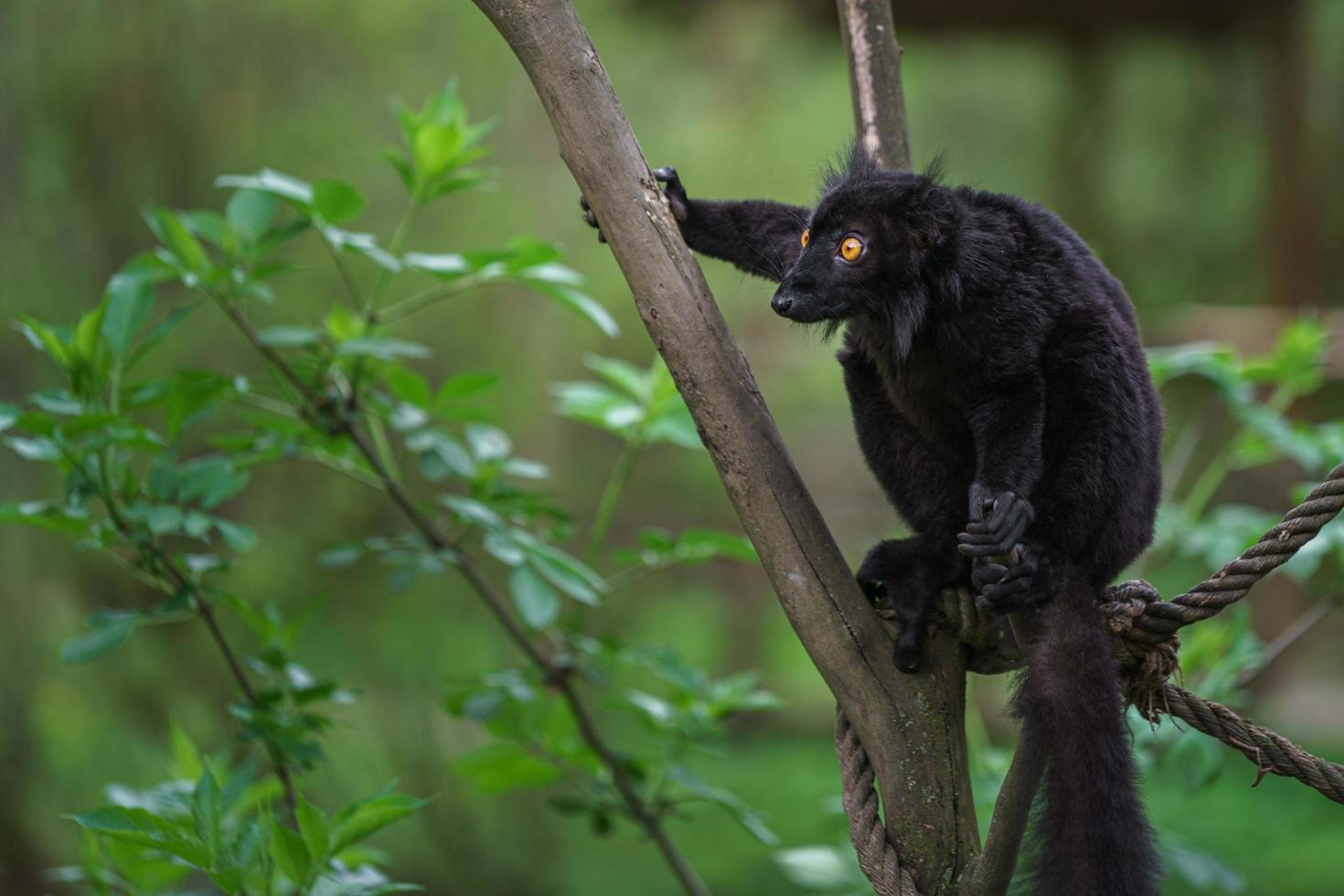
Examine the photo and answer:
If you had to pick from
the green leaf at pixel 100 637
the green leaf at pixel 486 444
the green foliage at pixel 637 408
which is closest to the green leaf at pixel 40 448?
the green leaf at pixel 100 637

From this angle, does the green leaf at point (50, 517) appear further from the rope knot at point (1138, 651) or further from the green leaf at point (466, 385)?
the rope knot at point (1138, 651)

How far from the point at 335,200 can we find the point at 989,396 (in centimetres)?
106

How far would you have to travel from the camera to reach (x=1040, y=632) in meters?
1.56

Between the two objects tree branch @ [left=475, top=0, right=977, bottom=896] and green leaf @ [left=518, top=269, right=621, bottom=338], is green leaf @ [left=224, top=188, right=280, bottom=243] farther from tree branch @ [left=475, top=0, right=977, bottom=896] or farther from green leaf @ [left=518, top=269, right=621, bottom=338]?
tree branch @ [left=475, top=0, right=977, bottom=896]

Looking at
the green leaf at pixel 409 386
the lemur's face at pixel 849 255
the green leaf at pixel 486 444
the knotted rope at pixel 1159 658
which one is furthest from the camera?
the green leaf at pixel 486 444

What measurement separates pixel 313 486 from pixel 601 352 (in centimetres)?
181

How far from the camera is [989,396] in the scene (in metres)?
1.69

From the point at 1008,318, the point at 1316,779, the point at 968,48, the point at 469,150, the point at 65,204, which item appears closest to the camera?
the point at 1316,779

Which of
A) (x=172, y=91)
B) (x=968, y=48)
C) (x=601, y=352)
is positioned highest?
(x=968, y=48)

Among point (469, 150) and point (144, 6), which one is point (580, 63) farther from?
point (144, 6)

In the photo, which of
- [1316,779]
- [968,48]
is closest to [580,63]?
[1316,779]

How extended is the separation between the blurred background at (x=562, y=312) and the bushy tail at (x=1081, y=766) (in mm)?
588

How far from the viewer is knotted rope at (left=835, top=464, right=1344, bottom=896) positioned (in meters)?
1.50

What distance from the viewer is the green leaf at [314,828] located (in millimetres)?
1532
